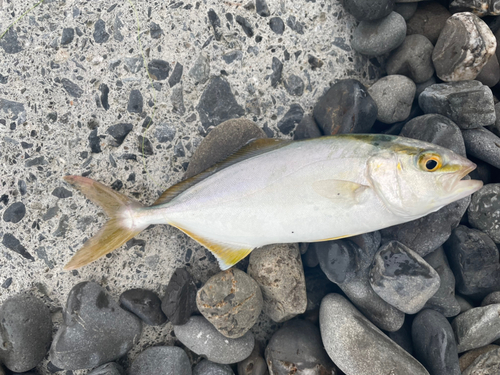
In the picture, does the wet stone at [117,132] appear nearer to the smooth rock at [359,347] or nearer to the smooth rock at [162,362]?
the smooth rock at [162,362]

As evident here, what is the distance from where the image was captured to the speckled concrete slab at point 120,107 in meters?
2.53

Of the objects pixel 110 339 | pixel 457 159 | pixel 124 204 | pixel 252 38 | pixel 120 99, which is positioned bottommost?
pixel 110 339

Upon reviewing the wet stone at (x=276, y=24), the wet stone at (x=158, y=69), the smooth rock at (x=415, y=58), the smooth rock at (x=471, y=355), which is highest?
the wet stone at (x=276, y=24)

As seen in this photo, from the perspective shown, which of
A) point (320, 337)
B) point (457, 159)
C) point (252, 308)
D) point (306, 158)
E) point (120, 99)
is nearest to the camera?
point (457, 159)

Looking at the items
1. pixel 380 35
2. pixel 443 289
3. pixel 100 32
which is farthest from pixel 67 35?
pixel 443 289

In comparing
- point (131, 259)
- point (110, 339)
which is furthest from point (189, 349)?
point (131, 259)

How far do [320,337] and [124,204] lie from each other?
1692mm

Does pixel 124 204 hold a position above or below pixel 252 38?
below

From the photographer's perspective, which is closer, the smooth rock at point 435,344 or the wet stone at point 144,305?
the smooth rock at point 435,344

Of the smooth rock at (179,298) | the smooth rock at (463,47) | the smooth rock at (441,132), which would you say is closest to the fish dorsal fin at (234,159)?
the smooth rock at (179,298)

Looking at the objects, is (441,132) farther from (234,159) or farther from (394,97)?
(234,159)

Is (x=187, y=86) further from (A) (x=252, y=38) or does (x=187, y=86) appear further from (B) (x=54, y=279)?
(B) (x=54, y=279)

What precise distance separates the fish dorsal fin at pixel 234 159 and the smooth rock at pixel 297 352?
Answer: 1.25m

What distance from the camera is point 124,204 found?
2299 millimetres
